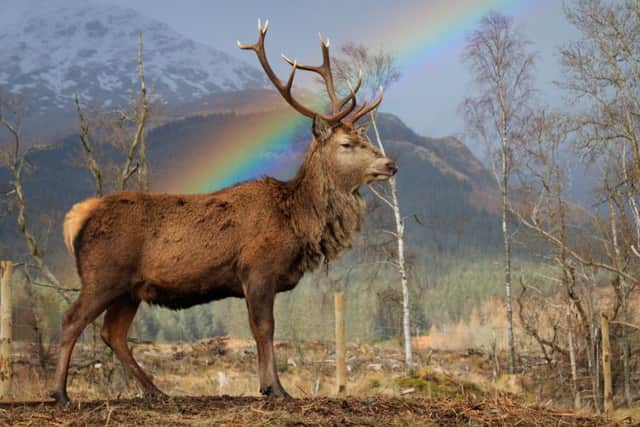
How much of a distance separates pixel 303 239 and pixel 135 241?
1.79m

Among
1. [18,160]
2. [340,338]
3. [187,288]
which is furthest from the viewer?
[18,160]

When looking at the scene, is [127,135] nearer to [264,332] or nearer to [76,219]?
[76,219]

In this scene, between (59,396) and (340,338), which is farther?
(340,338)

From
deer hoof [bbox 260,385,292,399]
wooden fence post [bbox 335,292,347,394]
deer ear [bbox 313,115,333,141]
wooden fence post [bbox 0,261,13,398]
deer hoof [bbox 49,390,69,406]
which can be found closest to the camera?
deer hoof [bbox 49,390,69,406]

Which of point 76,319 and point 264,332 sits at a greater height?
point 76,319

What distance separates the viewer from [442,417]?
625 cm

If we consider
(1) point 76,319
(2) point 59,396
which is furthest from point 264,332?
(2) point 59,396

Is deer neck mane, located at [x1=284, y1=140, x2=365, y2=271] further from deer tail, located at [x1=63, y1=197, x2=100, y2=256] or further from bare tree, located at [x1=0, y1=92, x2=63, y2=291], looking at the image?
bare tree, located at [x1=0, y1=92, x2=63, y2=291]

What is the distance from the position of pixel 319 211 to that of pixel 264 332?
5.02 ft

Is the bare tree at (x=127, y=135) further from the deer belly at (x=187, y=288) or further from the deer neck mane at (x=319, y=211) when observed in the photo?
the deer belly at (x=187, y=288)

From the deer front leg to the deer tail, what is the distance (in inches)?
75.8

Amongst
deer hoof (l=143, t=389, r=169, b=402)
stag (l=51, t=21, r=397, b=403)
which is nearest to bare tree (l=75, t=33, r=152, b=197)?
stag (l=51, t=21, r=397, b=403)

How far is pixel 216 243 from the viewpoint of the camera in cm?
759

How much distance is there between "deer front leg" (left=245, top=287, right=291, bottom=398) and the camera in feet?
23.9
